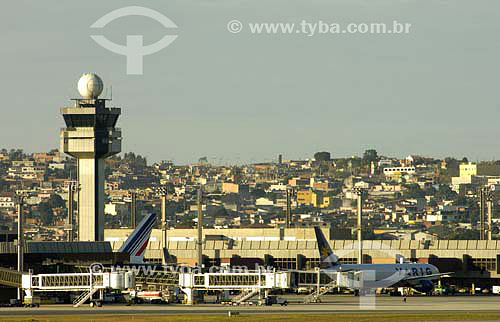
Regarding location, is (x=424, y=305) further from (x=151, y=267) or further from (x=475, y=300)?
(x=151, y=267)

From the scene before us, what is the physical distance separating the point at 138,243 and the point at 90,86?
1397 inches

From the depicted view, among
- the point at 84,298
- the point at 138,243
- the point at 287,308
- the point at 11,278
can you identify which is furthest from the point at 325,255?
the point at 11,278

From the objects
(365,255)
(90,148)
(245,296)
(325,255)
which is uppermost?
(90,148)

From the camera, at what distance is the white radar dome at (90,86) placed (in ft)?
602

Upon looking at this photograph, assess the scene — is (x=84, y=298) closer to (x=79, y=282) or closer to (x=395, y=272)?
(x=79, y=282)

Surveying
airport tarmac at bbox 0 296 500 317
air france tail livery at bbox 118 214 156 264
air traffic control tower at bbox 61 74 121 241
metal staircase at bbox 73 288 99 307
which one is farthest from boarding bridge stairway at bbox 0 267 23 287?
air traffic control tower at bbox 61 74 121 241

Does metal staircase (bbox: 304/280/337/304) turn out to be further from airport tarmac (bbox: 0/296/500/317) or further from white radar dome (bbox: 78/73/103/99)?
white radar dome (bbox: 78/73/103/99)

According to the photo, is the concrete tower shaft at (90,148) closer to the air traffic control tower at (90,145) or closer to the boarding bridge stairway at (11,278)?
the air traffic control tower at (90,145)

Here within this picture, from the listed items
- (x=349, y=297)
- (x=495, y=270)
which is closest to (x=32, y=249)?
(x=349, y=297)

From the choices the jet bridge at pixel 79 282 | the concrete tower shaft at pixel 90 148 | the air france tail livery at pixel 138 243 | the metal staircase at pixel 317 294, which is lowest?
the metal staircase at pixel 317 294

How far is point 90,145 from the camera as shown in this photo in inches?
7057

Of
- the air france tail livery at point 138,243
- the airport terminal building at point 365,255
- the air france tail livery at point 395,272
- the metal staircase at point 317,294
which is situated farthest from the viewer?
the airport terminal building at point 365,255

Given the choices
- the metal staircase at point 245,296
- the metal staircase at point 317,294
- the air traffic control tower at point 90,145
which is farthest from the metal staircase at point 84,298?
the air traffic control tower at point 90,145

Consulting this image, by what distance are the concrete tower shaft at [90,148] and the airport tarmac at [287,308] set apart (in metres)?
51.2
